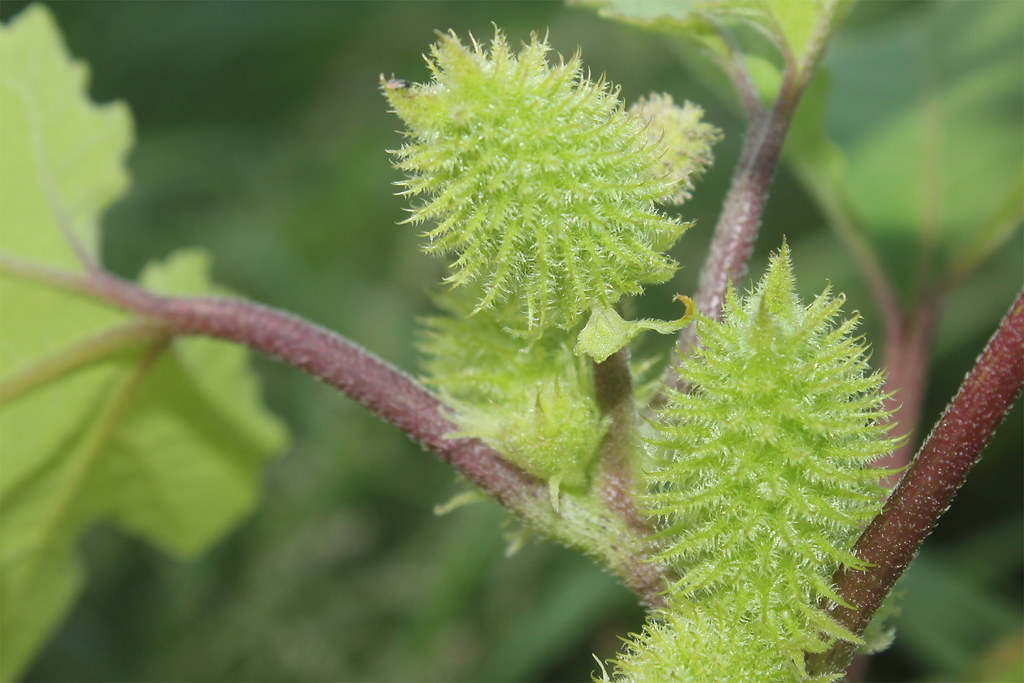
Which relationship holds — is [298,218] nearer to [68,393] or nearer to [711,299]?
[68,393]

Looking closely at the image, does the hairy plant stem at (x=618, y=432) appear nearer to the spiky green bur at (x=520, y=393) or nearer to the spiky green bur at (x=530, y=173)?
the spiky green bur at (x=520, y=393)

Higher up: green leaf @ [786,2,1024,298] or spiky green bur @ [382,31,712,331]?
green leaf @ [786,2,1024,298]

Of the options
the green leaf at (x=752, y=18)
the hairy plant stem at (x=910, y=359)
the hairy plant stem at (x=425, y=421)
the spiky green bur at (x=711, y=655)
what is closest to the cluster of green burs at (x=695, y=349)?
the spiky green bur at (x=711, y=655)

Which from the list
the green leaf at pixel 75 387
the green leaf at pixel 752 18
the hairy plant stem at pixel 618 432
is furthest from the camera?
the green leaf at pixel 75 387

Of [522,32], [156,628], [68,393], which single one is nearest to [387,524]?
[156,628]

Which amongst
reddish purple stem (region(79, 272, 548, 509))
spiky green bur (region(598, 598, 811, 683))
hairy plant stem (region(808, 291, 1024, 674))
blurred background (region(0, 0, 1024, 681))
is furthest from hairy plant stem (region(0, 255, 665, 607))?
blurred background (region(0, 0, 1024, 681))

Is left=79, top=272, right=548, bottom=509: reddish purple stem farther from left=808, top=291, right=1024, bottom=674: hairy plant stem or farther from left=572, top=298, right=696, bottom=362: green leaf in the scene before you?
left=808, top=291, right=1024, bottom=674: hairy plant stem
